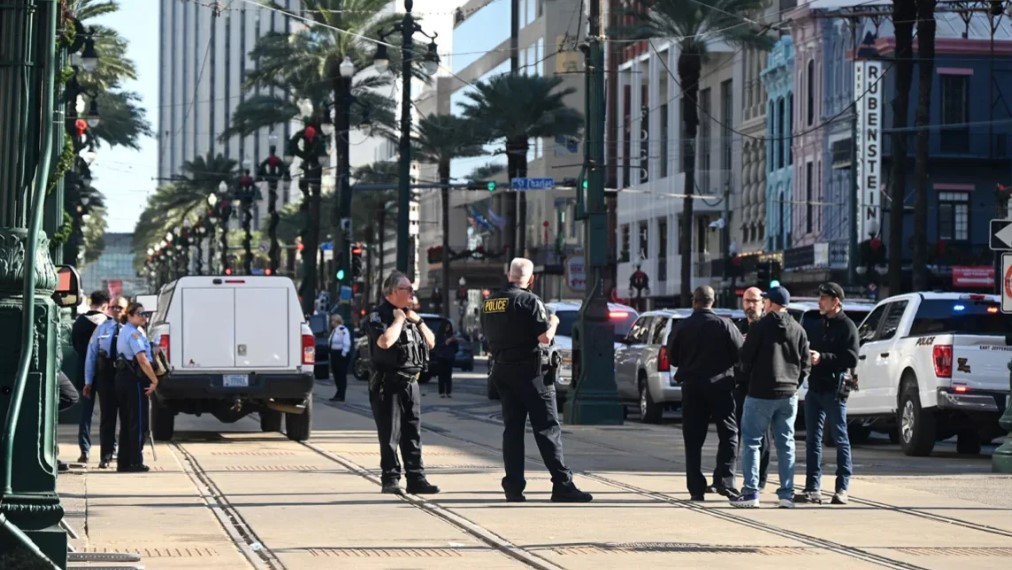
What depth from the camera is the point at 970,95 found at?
65.4 meters

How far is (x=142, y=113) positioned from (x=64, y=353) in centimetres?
5105

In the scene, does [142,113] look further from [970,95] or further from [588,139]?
[588,139]

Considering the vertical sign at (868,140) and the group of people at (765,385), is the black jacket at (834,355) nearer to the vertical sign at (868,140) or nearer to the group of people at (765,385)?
the group of people at (765,385)

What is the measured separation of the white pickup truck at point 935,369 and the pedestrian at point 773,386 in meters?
6.64

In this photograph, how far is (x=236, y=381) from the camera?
2502cm

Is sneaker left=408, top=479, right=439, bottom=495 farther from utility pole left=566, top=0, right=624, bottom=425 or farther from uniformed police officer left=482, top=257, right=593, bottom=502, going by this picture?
utility pole left=566, top=0, right=624, bottom=425

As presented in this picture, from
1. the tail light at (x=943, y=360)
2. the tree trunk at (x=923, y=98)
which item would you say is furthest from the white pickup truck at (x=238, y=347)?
the tree trunk at (x=923, y=98)

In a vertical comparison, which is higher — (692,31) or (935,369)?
(692,31)

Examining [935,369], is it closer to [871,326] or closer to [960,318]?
[960,318]

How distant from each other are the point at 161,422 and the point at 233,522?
37.7 feet

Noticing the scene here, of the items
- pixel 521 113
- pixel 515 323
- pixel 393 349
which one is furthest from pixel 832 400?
pixel 521 113

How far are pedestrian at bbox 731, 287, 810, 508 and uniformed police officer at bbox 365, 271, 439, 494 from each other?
8.36 ft

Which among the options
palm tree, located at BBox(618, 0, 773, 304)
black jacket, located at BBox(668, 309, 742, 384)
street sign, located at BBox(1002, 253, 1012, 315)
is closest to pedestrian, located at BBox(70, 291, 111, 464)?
black jacket, located at BBox(668, 309, 742, 384)

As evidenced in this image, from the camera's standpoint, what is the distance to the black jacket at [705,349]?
16406 mm
